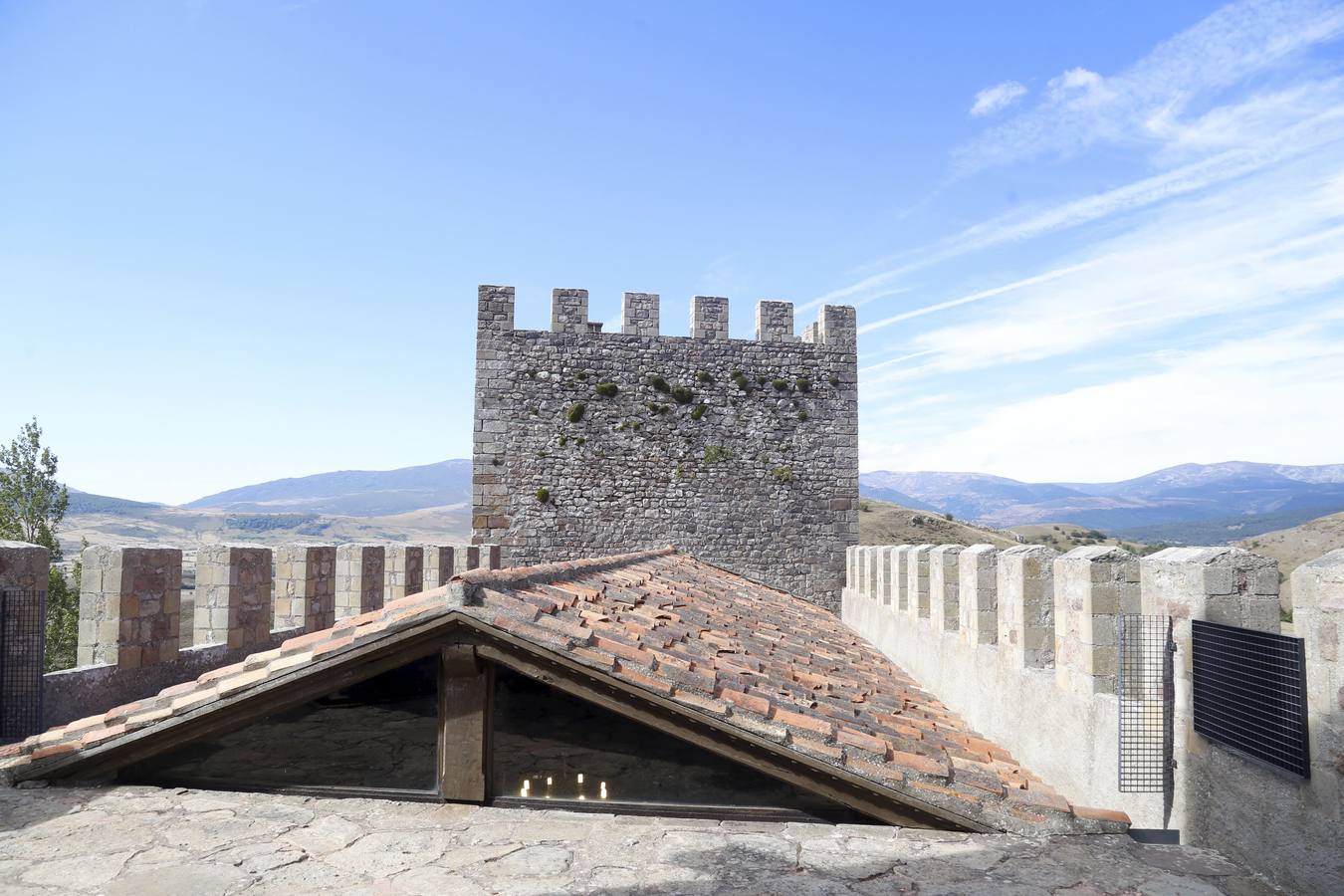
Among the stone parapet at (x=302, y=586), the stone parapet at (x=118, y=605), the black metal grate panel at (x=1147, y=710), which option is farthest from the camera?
the stone parapet at (x=302, y=586)

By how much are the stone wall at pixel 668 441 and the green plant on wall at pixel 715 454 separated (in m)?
0.02

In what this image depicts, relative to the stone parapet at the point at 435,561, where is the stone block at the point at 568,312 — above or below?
above

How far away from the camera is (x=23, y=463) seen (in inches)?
778

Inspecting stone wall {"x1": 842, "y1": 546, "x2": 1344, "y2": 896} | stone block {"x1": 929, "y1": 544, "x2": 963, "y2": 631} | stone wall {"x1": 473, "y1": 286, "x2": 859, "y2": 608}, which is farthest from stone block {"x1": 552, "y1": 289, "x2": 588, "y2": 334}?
stone wall {"x1": 842, "y1": 546, "x2": 1344, "y2": 896}

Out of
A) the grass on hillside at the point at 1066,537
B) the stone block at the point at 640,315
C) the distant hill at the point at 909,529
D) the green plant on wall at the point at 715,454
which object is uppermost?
the stone block at the point at 640,315

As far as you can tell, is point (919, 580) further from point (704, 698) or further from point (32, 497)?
point (32, 497)

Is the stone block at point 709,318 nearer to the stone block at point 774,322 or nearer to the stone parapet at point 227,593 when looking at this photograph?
the stone block at point 774,322

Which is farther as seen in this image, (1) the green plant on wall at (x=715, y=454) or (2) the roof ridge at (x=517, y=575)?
(1) the green plant on wall at (x=715, y=454)

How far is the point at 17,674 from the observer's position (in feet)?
17.5

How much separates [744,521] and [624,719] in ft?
38.8

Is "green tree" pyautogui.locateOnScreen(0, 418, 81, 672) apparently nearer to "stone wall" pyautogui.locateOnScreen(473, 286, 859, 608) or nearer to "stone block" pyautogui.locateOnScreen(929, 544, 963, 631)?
"stone wall" pyautogui.locateOnScreen(473, 286, 859, 608)

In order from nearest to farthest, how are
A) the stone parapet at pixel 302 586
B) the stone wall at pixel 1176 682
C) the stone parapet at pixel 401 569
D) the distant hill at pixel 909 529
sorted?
the stone wall at pixel 1176 682, the stone parapet at pixel 302 586, the stone parapet at pixel 401 569, the distant hill at pixel 909 529

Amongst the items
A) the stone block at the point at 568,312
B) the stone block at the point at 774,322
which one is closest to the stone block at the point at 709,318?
the stone block at the point at 774,322

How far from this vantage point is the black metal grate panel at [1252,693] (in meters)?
2.69
